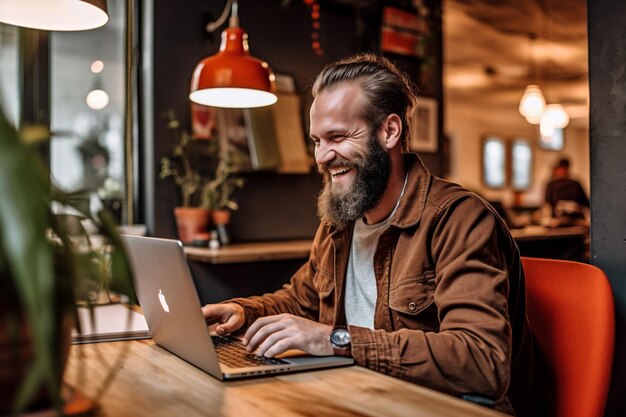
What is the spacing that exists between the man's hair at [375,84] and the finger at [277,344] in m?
0.73

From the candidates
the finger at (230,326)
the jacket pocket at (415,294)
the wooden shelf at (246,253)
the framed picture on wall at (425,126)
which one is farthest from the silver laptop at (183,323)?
the framed picture on wall at (425,126)

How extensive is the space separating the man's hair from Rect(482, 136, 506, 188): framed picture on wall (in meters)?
9.60

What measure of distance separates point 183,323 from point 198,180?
2524 millimetres

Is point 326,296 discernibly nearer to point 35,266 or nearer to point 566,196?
point 35,266

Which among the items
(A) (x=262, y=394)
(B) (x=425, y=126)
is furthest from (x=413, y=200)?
(B) (x=425, y=126)

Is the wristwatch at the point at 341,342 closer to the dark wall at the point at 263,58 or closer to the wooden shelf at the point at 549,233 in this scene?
the dark wall at the point at 263,58

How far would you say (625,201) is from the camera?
6.04 ft

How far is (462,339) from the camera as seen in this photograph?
129 cm

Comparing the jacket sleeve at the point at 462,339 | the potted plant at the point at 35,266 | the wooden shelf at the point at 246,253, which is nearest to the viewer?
the potted plant at the point at 35,266

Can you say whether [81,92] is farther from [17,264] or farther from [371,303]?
[17,264]

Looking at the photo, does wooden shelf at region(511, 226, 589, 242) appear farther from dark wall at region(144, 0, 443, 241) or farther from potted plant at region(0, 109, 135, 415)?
potted plant at region(0, 109, 135, 415)

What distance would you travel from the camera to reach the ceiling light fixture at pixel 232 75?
2.23 m

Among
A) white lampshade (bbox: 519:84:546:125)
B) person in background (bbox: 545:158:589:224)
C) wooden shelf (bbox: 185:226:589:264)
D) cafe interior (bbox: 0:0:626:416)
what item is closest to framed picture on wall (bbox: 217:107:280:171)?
cafe interior (bbox: 0:0:626:416)

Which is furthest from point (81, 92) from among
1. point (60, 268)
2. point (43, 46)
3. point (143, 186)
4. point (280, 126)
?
point (60, 268)
